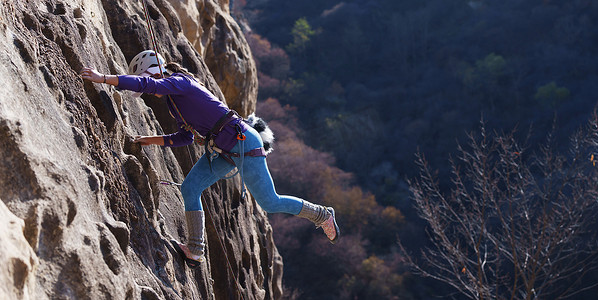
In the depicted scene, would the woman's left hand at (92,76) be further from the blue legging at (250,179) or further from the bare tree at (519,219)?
the bare tree at (519,219)

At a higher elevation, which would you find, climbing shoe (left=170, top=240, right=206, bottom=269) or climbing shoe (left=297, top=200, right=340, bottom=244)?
climbing shoe (left=170, top=240, right=206, bottom=269)

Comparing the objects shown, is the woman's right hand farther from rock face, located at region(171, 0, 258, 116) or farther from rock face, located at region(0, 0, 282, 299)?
rock face, located at region(171, 0, 258, 116)

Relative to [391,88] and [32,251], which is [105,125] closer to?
[32,251]

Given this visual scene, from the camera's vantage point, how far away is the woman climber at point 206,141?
4.77 m

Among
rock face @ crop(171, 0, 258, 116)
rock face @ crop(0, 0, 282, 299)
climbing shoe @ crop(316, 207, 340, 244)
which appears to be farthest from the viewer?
rock face @ crop(171, 0, 258, 116)

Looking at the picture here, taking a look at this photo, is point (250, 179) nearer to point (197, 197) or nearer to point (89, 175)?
point (197, 197)

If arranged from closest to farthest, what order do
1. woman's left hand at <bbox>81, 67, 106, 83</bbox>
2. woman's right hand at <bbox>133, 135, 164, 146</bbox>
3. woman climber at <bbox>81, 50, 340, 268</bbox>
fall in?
1. woman's left hand at <bbox>81, 67, 106, 83</bbox>
2. woman climber at <bbox>81, 50, 340, 268</bbox>
3. woman's right hand at <bbox>133, 135, 164, 146</bbox>

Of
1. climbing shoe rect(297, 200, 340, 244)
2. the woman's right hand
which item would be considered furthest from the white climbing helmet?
climbing shoe rect(297, 200, 340, 244)

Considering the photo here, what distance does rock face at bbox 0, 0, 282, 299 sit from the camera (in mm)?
2912

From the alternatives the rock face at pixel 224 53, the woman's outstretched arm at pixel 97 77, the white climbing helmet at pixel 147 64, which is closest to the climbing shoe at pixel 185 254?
the white climbing helmet at pixel 147 64

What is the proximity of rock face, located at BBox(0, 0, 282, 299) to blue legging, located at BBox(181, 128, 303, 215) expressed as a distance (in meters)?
0.28

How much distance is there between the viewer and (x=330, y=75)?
45.6 metres

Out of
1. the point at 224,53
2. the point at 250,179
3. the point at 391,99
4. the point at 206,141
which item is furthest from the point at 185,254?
the point at 391,99

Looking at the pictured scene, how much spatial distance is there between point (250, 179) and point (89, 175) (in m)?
1.50
